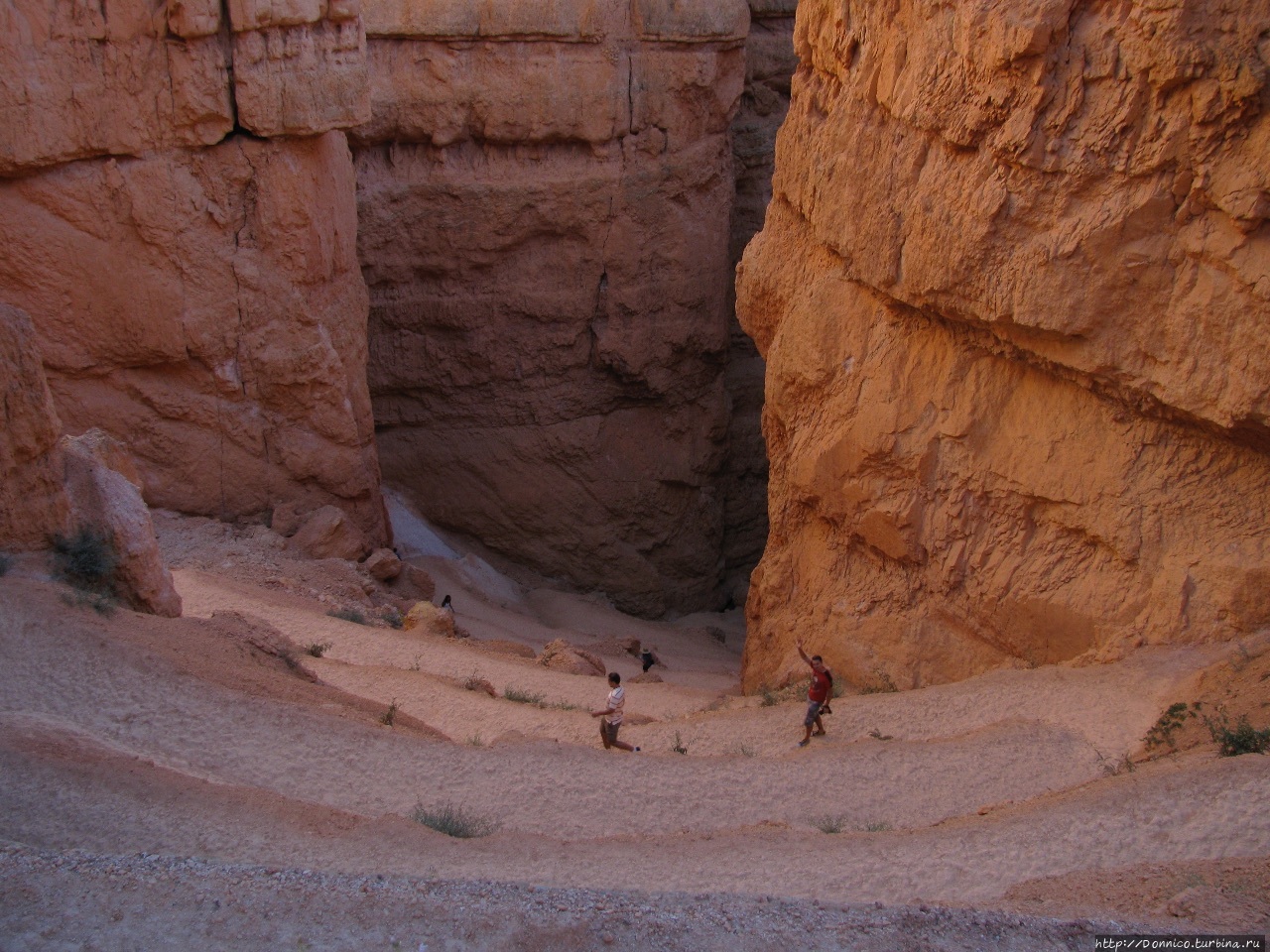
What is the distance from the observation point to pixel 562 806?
7.22 meters

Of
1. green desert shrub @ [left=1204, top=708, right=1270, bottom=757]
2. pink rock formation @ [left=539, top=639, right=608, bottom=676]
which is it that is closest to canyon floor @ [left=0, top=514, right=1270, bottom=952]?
green desert shrub @ [left=1204, top=708, right=1270, bottom=757]

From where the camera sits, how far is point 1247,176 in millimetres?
7871

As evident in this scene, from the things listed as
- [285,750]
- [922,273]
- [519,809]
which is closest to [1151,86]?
[922,273]

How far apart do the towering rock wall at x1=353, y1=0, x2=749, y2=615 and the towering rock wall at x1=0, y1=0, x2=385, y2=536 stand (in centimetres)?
379

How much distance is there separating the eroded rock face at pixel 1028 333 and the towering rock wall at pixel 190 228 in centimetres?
570

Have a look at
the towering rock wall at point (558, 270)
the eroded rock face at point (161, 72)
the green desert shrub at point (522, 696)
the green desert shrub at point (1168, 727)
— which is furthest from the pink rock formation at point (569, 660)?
the towering rock wall at point (558, 270)

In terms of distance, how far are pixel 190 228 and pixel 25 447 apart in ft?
17.7

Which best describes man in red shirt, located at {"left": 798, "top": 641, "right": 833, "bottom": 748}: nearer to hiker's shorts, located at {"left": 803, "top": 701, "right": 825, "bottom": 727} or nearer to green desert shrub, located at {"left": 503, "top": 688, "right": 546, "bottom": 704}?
hiker's shorts, located at {"left": 803, "top": 701, "right": 825, "bottom": 727}

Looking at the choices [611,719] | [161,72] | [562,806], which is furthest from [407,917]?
[161,72]

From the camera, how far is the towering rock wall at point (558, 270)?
17.8 meters

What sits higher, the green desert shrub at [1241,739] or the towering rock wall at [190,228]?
the towering rock wall at [190,228]

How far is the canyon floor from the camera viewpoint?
14.7 feet

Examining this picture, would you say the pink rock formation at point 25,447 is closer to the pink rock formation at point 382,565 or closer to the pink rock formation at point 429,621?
the pink rock formation at point 429,621

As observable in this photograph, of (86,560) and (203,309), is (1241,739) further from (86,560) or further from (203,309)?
(203,309)
